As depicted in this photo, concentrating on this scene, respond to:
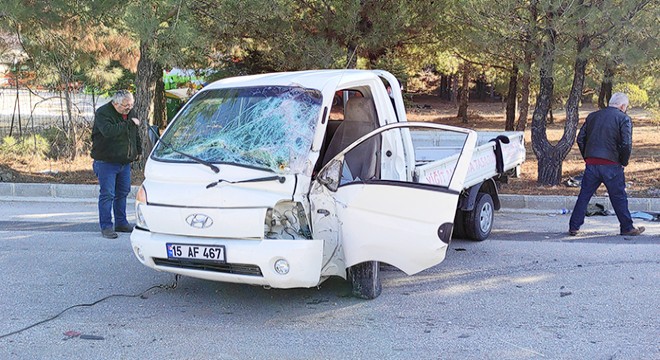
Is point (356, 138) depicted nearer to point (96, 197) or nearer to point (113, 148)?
point (113, 148)

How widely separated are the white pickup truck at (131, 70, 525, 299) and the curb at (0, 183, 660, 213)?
5.14m

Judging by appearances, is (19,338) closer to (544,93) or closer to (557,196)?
(557,196)

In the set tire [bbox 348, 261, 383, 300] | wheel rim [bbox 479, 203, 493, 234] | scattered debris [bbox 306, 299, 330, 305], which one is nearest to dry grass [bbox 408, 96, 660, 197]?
wheel rim [bbox 479, 203, 493, 234]

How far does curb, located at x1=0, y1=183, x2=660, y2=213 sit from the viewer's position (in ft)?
31.6

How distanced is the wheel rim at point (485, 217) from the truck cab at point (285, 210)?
2.47 meters

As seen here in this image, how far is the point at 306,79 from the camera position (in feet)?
18.3

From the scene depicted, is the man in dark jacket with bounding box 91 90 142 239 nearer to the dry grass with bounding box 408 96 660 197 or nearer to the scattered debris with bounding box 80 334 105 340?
the scattered debris with bounding box 80 334 105 340

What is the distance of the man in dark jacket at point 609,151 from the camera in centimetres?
729

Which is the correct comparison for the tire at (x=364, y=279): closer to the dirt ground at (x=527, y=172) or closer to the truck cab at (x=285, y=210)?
the truck cab at (x=285, y=210)

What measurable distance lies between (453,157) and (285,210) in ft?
7.78

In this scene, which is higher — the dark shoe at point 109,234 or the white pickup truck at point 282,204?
the white pickup truck at point 282,204

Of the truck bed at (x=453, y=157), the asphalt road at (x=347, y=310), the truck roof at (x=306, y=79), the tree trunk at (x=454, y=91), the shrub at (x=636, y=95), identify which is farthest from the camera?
the tree trunk at (x=454, y=91)

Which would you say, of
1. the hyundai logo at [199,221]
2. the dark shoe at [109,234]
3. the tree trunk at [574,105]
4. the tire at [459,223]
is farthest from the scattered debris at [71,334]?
the tree trunk at [574,105]

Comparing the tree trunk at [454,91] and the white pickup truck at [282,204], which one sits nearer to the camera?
the white pickup truck at [282,204]
